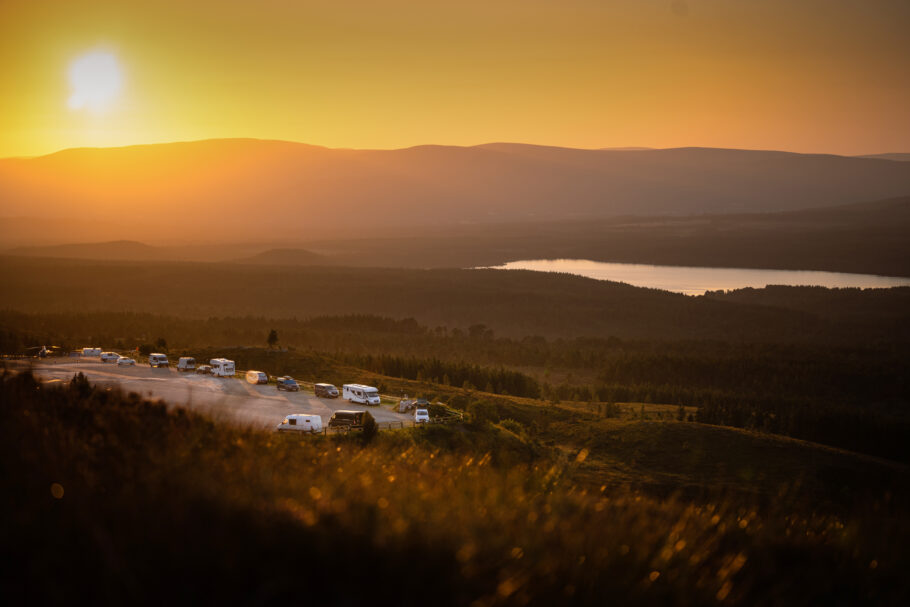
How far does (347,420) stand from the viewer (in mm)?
27484

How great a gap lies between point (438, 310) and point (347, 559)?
510ft

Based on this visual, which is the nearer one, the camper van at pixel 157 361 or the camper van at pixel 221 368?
the camper van at pixel 221 368

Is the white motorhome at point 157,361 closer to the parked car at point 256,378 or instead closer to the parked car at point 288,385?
the parked car at point 256,378

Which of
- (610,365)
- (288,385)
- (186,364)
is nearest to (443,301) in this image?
(610,365)

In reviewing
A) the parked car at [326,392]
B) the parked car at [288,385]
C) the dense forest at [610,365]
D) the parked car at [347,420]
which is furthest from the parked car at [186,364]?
the parked car at [347,420]

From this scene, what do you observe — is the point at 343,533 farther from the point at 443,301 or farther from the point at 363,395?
the point at 443,301

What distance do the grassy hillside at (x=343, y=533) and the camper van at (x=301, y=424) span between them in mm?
15386

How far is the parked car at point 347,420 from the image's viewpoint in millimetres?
27234

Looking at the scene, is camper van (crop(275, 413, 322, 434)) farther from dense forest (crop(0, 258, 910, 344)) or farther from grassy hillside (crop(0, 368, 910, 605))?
dense forest (crop(0, 258, 910, 344))

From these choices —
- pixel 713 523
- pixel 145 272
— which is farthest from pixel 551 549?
pixel 145 272

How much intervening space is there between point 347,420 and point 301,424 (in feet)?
7.09

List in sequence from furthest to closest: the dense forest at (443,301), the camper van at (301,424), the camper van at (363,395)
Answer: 1. the dense forest at (443,301)
2. the camper van at (363,395)
3. the camper van at (301,424)

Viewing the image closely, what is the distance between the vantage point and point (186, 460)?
8055 millimetres

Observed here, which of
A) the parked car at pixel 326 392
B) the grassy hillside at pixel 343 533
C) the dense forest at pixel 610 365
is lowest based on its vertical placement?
the dense forest at pixel 610 365
